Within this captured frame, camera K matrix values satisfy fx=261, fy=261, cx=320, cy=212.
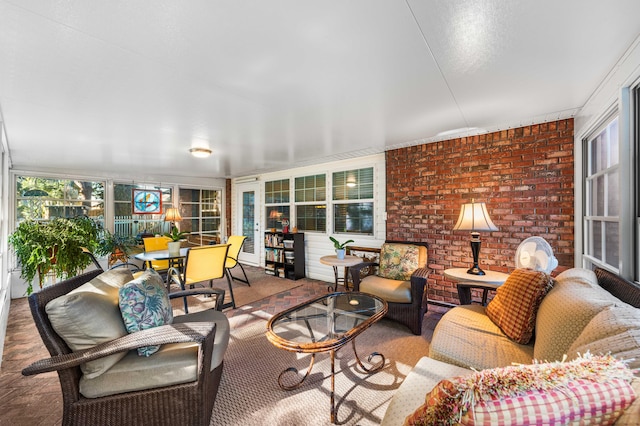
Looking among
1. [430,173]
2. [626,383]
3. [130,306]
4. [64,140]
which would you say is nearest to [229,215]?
[64,140]

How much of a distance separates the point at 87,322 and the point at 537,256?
136 inches

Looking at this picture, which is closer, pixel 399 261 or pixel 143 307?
pixel 143 307

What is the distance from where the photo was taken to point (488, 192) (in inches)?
128

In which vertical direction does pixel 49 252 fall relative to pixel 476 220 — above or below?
below

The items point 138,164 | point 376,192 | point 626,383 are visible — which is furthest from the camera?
point 138,164

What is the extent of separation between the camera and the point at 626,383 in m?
0.64

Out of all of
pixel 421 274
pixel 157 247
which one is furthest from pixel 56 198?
pixel 421 274

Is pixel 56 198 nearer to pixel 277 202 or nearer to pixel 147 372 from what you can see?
pixel 277 202

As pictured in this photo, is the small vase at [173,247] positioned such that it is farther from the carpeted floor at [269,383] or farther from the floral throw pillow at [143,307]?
the floral throw pillow at [143,307]

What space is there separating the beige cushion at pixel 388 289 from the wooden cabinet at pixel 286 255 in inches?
88.5

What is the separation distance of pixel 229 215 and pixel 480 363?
6682 mm

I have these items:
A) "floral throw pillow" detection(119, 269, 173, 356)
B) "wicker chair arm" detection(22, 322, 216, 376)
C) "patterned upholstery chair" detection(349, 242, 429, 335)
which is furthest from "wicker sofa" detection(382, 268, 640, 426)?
"floral throw pillow" detection(119, 269, 173, 356)

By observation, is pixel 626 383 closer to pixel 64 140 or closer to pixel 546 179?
pixel 546 179

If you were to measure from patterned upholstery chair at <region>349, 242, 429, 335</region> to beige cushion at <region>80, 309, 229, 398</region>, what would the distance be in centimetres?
192
